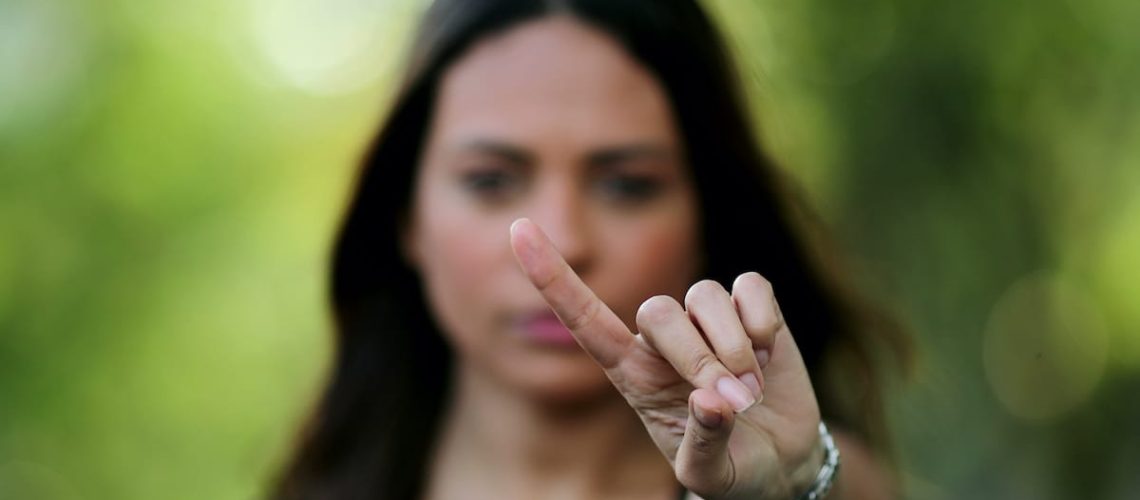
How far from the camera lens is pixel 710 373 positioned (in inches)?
37.9

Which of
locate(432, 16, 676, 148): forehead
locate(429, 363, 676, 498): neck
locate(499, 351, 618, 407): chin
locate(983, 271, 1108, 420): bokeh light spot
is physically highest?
locate(432, 16, 676, 148): forehead

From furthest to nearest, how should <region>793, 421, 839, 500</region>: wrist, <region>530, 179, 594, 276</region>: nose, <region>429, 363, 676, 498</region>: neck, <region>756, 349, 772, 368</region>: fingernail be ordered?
1. <region>429, 363, 676, 498</region>: neck
2. <region>530, 179, 594, 276</region>: nose
3. <region>793, 421, 839, 500</region>: wrist
4. <region>756, 349, 772, 368</region>: fingernail

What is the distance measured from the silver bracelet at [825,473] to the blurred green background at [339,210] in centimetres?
87

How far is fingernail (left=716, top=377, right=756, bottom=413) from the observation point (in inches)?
37.1

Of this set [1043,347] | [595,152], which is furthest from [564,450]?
[1043,347]

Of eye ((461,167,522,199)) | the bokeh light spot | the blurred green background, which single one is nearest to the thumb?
eye ((461,167,522,199))

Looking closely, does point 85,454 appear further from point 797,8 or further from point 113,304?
point 797,8

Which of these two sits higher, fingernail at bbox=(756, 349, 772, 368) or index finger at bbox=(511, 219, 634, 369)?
index finger at bbox=(511, 219, 634, 369)

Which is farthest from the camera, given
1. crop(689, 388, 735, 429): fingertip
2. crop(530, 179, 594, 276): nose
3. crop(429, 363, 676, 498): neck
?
crop(429, 363, 676, 498): neck

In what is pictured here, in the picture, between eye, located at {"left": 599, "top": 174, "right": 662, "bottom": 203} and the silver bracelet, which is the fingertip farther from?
eye, located at {"left": 599, "top": 174, "right": 662, "bottom": 203}

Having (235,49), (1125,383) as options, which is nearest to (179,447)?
(235,49)

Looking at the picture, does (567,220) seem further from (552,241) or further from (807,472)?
(807,472)

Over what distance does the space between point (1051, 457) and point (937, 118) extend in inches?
27.4

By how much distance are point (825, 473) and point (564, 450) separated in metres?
0.65
